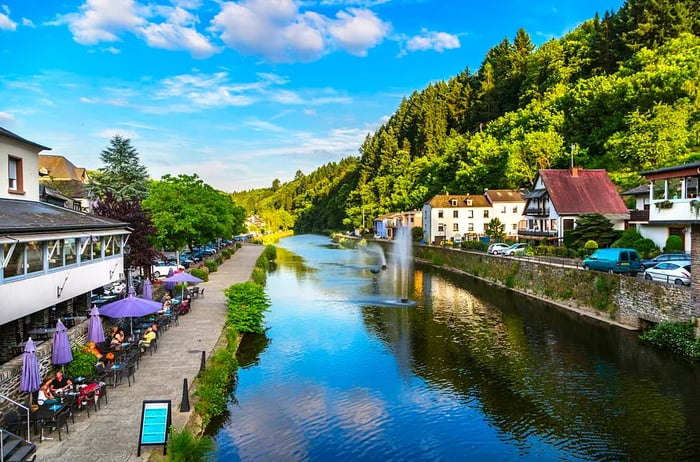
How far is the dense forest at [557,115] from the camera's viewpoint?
6016 cm

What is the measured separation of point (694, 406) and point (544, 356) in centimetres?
687

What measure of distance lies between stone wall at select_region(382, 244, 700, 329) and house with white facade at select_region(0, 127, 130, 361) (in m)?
26.3

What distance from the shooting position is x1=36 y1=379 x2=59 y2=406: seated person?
505 inches

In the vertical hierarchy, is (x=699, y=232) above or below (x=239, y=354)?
above

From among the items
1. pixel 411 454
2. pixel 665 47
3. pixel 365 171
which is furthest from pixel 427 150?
pixel 411 454

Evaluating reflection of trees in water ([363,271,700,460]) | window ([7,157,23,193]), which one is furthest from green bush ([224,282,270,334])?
window ([7,157,23,193])

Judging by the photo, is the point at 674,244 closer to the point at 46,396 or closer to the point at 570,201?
the point at 570,201

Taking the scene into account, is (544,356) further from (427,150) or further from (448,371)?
(427,150)

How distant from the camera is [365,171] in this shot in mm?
145750

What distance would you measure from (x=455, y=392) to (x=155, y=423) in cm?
1149

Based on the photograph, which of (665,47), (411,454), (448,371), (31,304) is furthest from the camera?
(665,47)

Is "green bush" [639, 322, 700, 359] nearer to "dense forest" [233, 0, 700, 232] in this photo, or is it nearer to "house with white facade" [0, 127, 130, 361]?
"house with white facade" [0, 127, 130, 361]

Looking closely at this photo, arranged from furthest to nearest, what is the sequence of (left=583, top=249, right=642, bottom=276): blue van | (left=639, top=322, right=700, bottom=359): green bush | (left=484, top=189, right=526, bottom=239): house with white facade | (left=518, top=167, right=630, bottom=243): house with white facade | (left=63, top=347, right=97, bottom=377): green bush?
(left=484, top=189, right=526, bottom=239): house with white facade → (left=518, top=167, right=630, bottom=243): house with white facade → (left=583, top=249, right=642, bottom=276): blue van → (left=639, top=322, right=700, bottom=359): green bush → (left=63, top=347, right=97, bottom=377): green bush

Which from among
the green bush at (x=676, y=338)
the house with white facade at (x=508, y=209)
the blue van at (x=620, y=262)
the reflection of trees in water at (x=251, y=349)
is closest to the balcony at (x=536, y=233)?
the house with white facade at (x=508, y=209)
